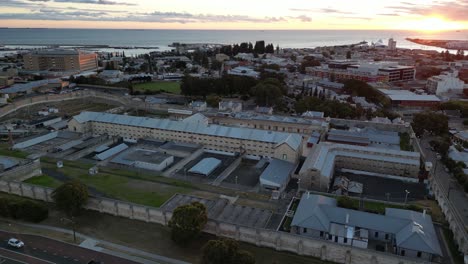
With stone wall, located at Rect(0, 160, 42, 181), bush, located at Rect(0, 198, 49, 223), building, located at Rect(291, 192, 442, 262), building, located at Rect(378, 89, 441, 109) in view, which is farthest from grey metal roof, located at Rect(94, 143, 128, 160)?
building, located at Rect(378, 89, 441, 109)

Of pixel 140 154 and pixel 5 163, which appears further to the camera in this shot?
pixel 140 154

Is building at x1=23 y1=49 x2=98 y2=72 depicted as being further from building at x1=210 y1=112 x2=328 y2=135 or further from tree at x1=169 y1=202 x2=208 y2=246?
tree at x1=169 y1=202 x2=208 y2=246

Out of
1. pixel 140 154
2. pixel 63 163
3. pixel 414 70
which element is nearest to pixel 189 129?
pixel 140 154

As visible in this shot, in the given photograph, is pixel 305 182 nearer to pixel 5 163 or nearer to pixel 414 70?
pixel 5 163

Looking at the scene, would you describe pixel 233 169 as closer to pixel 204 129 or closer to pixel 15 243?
pixel 204 129

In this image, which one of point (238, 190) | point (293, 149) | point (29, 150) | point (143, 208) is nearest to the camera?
point (143, 208)

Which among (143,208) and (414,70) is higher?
(414,70)
